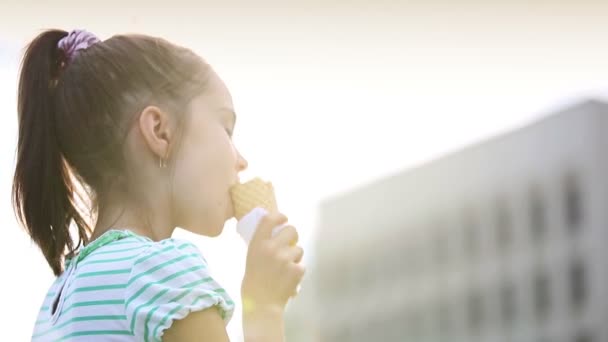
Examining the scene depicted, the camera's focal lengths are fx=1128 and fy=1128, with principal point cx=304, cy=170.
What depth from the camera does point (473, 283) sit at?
1948 inches

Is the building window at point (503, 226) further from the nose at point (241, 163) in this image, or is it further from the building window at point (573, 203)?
the nose at point (241, 163)

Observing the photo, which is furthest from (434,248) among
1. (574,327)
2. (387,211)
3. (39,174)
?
(39,174)

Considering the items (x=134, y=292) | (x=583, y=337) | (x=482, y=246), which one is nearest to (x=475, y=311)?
(x=482, y=246)

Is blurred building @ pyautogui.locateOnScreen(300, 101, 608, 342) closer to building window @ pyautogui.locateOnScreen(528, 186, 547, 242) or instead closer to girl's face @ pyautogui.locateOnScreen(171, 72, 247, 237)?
building window @ pyautogui.locateOnScreen(528, 186, 547, 242)

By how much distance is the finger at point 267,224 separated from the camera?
2025 mm

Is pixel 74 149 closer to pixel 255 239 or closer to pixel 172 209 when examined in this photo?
pixel 172 209

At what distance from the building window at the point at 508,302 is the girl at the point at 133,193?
45990mm

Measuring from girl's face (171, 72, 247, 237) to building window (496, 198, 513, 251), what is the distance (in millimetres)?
46183

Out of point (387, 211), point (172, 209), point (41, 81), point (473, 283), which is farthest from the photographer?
point (387, 211)

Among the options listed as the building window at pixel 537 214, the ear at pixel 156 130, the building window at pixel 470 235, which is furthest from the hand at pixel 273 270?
the building window at pixel 470 235

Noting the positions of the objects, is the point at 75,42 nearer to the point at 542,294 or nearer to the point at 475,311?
the point at 542,294

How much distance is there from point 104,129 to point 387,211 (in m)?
51.4

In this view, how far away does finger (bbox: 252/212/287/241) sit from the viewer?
79.7 inches

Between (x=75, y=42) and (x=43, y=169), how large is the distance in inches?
10.1
